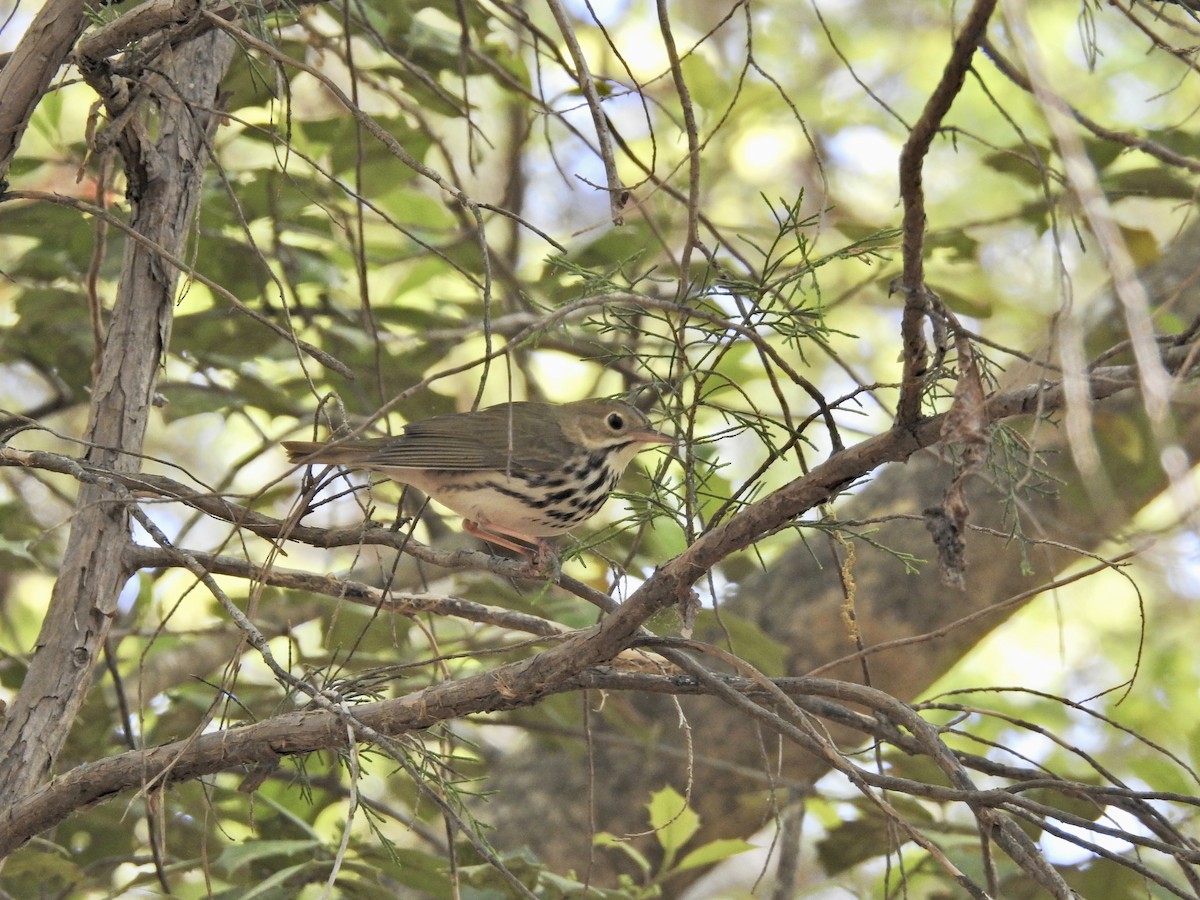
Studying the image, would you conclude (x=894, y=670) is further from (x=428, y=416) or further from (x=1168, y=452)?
(x=1168, y=452)

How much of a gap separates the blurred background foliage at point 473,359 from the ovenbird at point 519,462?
0.48 feet

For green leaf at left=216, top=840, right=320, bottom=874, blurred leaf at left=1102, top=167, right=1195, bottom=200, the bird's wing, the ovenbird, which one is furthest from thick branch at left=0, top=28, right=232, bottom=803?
blurred leaf at left=1102, top=167, right=1195, bottom=200

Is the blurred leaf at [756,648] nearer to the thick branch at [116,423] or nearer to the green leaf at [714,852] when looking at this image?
the green leaf at [714,852]

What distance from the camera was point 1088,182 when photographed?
3.89ft

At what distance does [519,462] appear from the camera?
11.8 ft

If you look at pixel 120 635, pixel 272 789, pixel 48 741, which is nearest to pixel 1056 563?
pixel 272 789

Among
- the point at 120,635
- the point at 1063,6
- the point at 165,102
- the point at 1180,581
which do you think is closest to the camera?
the point at 1180,581

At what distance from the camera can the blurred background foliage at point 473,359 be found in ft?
7.23

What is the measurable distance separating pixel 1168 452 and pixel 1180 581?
0.45 meters

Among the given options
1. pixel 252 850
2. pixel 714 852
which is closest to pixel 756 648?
pixel 714 852

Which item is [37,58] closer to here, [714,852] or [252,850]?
[252,850]

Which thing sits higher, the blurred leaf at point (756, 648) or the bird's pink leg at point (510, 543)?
the bird's pink leg at point (510, 543)

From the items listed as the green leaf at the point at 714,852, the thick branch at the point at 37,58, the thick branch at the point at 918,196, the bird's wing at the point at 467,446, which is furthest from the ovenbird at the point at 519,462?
the thick branch at the point at 918,196

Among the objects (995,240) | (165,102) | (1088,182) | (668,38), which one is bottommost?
(1088,182)
